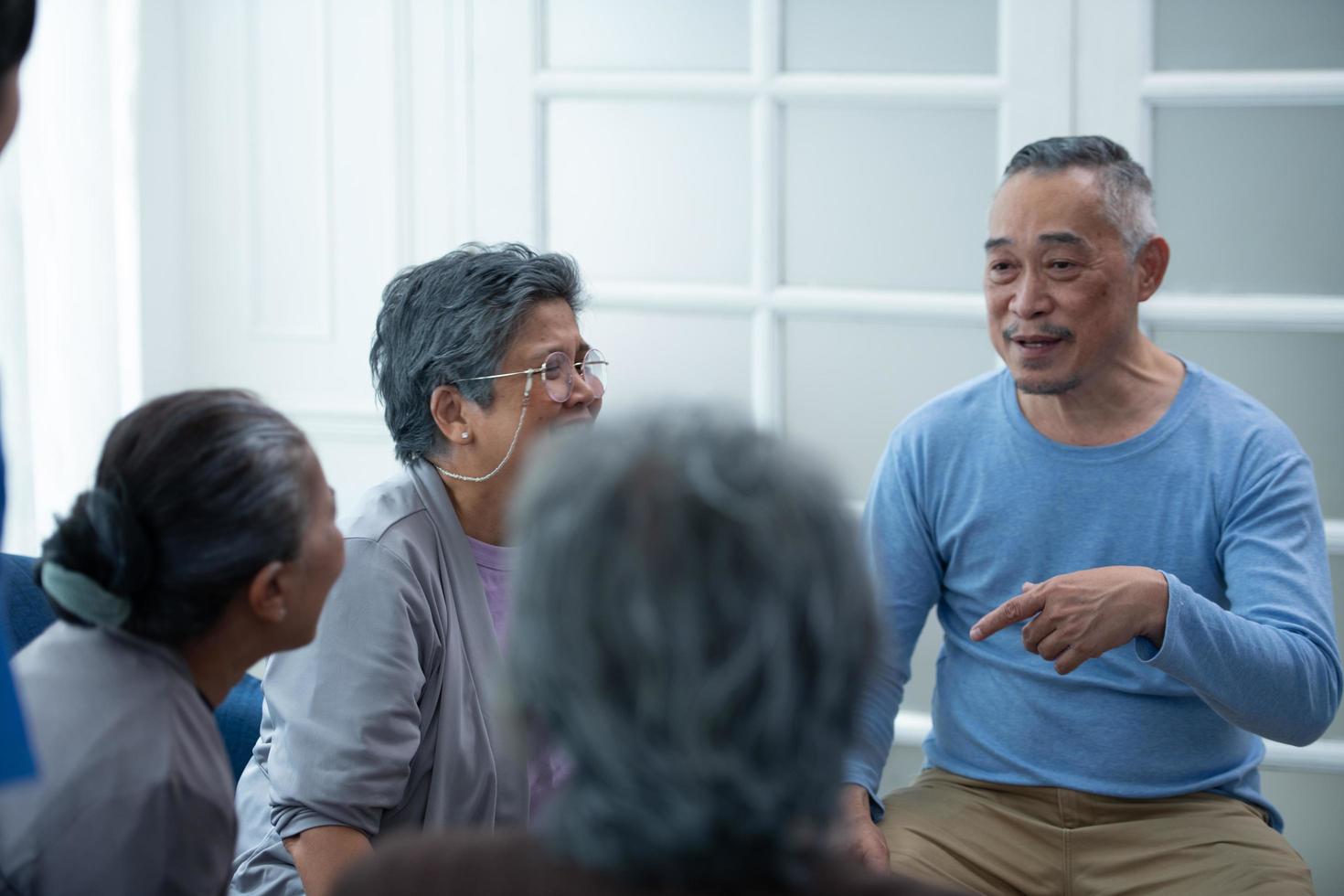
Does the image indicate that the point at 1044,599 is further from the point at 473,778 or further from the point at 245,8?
the point at 245,8

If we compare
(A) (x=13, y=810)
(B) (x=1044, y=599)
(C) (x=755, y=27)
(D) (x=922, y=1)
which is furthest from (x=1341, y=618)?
→ (A) (x=13, y=810)

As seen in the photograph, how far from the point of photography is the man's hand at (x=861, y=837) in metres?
1.80

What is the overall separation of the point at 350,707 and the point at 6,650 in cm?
56

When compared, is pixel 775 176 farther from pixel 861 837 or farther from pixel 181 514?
pixel 181 514

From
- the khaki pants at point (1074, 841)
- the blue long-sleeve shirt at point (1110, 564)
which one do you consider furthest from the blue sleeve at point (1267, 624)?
the khaki pants at point (1074, 841)

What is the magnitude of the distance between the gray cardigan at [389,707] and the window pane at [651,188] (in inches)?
42.9

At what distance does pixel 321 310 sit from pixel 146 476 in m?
1.78

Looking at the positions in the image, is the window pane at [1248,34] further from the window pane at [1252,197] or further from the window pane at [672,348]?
the window pane at [672,348]

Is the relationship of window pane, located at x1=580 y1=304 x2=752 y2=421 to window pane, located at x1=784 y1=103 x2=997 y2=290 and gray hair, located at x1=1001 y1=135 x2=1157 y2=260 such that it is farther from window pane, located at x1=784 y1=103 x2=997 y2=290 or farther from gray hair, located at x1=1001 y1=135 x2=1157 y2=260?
gray hair, located at x1=1001 y1=135 x2=1157 y2=260

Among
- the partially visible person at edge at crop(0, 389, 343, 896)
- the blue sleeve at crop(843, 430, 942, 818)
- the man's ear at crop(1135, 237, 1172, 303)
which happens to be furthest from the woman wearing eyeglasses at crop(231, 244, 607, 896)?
the man's ear at crop(1135, 237, 1172, 303)

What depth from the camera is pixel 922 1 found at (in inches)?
100

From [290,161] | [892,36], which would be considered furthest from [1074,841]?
[290,161]

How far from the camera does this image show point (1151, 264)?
1.94m

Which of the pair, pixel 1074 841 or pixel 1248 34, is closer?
pixel 1074 841
